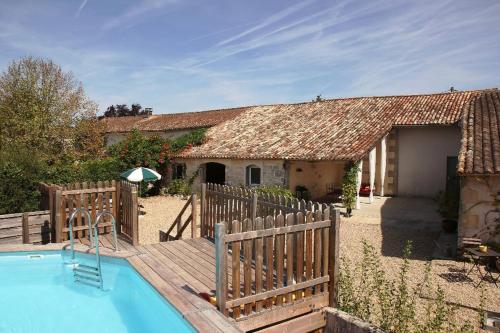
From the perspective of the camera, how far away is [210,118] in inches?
1075

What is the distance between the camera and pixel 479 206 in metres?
9.27

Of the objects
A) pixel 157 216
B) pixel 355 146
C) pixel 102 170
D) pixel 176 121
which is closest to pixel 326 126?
pixel 355 146

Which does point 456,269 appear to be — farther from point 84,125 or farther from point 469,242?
point 84,125

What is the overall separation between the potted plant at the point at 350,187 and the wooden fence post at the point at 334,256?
9273mm

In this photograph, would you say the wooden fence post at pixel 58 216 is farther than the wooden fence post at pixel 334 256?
Yes

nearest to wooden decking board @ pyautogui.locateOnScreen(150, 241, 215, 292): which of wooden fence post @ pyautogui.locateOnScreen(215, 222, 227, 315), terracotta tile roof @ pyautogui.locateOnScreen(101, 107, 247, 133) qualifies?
wooden fence post @ pyautogui.locateOnScreen(215, 222, 227, 315)

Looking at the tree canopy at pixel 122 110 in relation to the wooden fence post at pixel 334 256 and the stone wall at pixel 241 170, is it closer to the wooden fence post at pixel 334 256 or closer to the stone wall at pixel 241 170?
the stone wall at pixel 241 170

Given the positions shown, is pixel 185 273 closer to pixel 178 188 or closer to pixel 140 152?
pixel 178 188

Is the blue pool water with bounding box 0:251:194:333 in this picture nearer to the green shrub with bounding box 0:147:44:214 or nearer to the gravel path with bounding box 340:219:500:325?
the green shrub with bounding box 0:147:44:214

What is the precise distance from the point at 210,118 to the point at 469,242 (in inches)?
830

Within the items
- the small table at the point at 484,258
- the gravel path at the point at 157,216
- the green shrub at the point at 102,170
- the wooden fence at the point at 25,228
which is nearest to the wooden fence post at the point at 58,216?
the wooden fence at the point at 25,228

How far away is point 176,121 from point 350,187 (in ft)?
58.3

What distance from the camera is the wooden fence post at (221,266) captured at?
439 centimetres

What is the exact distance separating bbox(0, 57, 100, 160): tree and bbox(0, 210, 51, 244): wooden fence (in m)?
13.8
